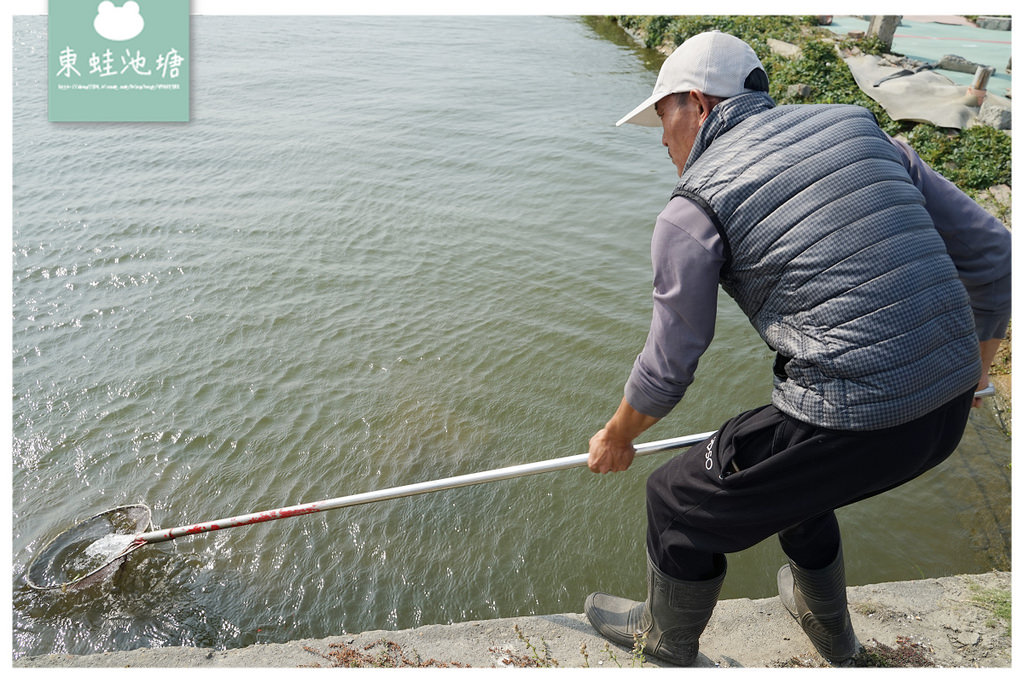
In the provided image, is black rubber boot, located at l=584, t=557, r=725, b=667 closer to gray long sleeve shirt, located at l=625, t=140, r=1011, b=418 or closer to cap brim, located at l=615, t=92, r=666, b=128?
gray long sleeve shirt, located at l=625, t=140, r=1011, b=418

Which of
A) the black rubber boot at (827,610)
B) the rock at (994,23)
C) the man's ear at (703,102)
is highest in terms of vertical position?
the rock at (994,23)

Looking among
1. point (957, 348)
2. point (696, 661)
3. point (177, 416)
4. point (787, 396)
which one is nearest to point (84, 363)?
point (177, 416)

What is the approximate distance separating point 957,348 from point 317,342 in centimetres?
416

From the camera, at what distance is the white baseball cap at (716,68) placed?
6.23 feet

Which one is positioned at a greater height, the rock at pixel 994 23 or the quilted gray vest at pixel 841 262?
the rock at pixel 994 23

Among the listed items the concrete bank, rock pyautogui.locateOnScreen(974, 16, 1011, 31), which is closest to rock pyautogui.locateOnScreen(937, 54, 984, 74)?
rock pyautogui.locateOnScreen(974, 16, 1011, 31)

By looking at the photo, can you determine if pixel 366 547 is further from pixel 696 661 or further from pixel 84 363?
pixel 84 363

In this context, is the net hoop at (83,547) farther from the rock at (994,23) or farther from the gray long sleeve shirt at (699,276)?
the rock at (994,23)

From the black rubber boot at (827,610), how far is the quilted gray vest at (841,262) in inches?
39.5

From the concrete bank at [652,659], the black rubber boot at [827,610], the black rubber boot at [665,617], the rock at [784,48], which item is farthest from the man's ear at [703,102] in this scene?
the rock at [784,48]

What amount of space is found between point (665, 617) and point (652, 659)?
299 mm

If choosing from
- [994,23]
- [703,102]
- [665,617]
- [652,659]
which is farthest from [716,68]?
[994,23]

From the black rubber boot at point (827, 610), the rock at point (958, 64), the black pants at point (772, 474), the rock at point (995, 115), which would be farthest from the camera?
the rock at point (958, 64)

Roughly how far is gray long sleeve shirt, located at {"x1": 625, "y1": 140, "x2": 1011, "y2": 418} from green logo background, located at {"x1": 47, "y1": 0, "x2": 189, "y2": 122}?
124 inches
